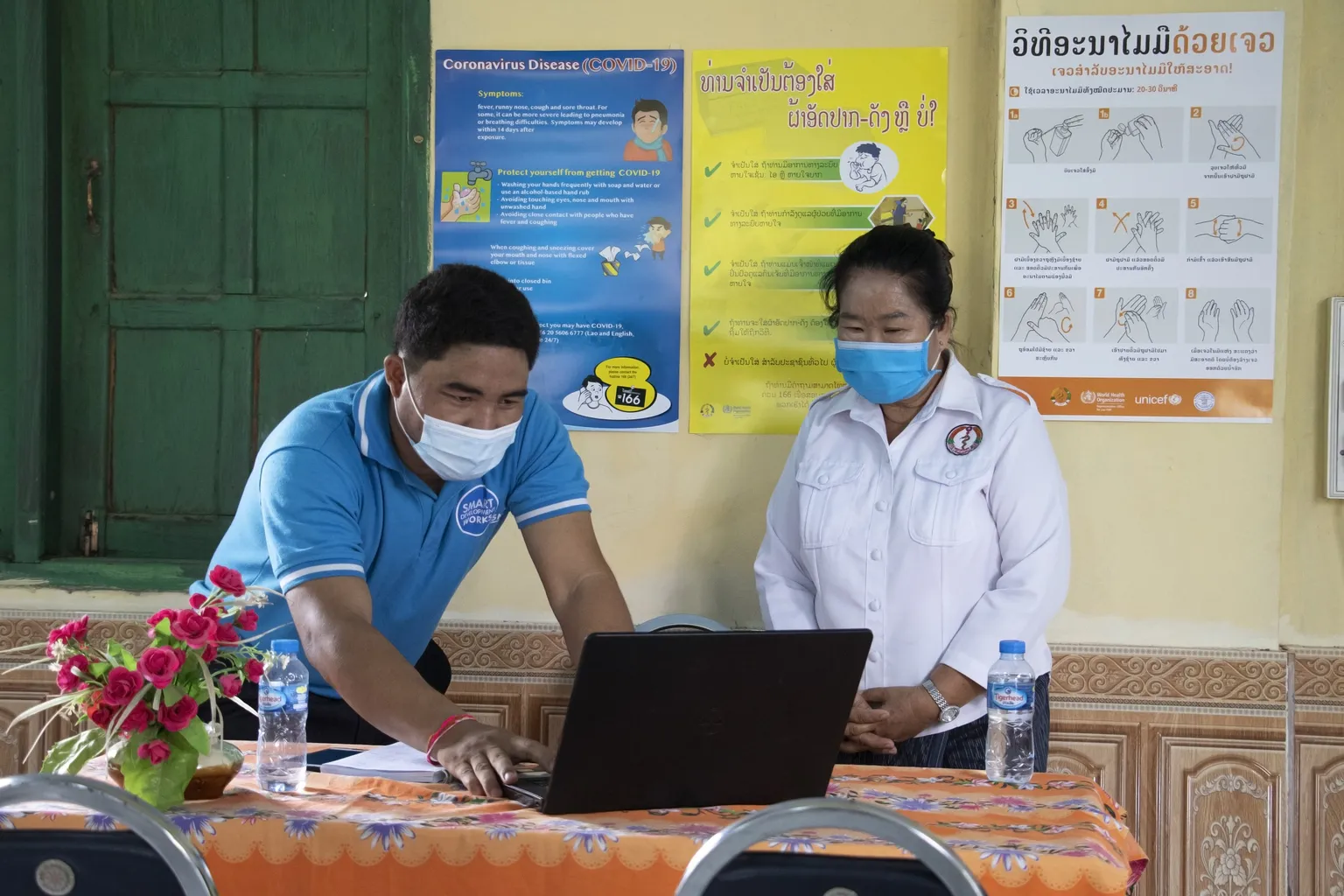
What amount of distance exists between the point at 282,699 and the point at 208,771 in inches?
8.1

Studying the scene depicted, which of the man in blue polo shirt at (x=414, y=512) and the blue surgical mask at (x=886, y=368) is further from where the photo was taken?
the blue surgical mask at (x=886, y=368)

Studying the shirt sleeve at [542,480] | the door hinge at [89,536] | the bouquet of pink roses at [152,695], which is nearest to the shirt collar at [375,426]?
the shirt sleeve at [542,480]

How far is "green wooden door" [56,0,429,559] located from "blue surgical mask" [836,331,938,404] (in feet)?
4.50

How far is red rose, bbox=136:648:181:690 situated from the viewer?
5.41 ft

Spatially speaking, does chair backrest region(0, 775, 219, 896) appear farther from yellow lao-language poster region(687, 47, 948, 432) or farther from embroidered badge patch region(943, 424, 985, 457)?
yellow lao-language poster region(687, 47, 948, 432)

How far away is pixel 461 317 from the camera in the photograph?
213 cm

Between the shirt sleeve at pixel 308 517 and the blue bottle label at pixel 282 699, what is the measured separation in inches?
7.8

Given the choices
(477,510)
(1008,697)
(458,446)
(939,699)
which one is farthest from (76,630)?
(939,699)

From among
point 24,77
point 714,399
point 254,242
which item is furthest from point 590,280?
point 24,77

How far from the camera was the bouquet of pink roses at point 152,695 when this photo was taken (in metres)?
1.66

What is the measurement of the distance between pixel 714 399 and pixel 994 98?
1024mm

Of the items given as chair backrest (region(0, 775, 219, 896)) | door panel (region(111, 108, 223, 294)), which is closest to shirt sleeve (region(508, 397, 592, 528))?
chair backrest (region(0, 775, 219, 896))

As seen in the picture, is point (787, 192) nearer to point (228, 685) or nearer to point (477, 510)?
point (477, 510)

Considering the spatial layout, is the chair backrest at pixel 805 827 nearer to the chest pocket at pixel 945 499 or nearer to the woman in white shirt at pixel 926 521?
the woman in white shirt at pixel 926 521
